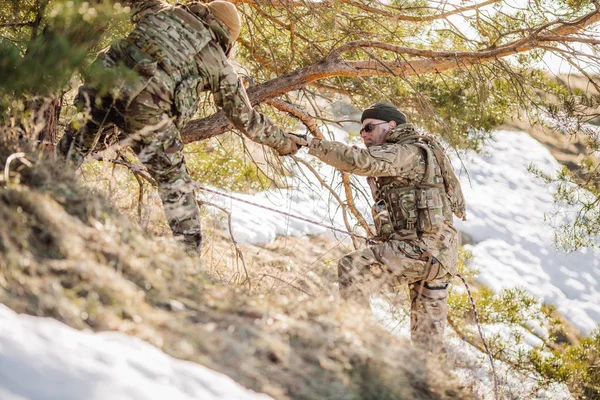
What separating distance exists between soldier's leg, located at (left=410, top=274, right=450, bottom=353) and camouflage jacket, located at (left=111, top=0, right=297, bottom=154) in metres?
1.64

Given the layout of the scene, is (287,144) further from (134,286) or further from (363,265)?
(134,286)

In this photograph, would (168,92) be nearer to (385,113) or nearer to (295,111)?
(385,113)

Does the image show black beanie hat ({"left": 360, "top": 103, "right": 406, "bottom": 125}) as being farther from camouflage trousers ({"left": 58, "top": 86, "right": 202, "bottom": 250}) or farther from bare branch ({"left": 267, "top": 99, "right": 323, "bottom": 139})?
camouflage trousers ({"left": 58, "top": 86, "right": 202, "bottom": 250})

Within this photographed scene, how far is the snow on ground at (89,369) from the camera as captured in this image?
6.03 ft

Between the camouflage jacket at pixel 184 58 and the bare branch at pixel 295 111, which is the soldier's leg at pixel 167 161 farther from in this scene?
the bare branch at pixel 295 111

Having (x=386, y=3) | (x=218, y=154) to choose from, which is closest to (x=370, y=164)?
(x=386, y=3)

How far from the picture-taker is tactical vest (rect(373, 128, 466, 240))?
4.35 meters

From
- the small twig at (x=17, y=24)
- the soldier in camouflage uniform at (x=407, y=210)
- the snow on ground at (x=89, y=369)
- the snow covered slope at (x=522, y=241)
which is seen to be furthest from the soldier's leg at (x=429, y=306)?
the snow covered slope at (x=522, y=241)

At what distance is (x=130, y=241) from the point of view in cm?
266

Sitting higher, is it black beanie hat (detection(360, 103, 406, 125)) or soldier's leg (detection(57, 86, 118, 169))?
Result: black beanie hat (detection(360, 103, 406, 125))

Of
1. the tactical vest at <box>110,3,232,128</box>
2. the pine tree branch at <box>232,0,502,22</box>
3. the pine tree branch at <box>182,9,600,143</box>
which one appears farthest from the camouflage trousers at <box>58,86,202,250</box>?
the pine tree branch at <box>232,0,502,22</box>

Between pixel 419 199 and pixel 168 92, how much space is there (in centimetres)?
194

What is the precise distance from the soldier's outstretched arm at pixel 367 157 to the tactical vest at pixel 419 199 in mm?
137

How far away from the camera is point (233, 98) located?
396 cm
